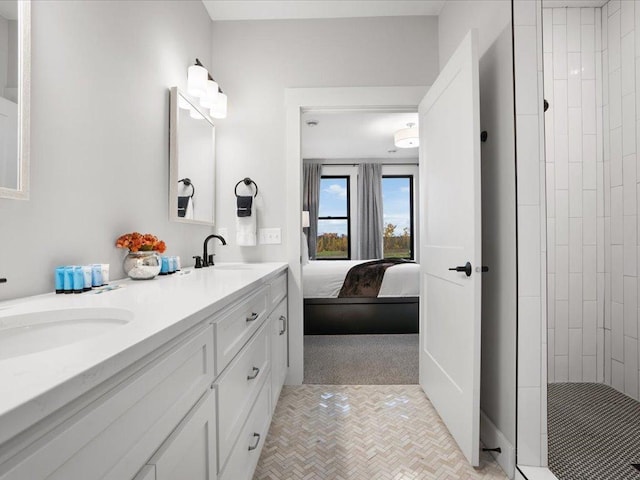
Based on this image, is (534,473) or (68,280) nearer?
(68,280)

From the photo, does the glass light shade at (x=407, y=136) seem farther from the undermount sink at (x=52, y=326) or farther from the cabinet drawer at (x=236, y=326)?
Answer: the undermount sink at (x=52, y=326)

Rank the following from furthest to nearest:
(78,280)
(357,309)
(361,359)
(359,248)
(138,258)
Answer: (359,248) < (357,309) < (361,359) < (138,258) < (78,280)

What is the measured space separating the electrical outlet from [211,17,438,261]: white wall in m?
0.04

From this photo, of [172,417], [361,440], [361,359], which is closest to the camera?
[172,417]

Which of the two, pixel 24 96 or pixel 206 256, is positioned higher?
pixel 24 96

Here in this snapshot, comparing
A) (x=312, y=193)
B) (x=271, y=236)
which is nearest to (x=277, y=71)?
(x=271, y=236)

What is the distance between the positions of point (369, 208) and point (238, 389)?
5.91 metres

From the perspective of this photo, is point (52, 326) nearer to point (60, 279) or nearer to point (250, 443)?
point (60, 279)

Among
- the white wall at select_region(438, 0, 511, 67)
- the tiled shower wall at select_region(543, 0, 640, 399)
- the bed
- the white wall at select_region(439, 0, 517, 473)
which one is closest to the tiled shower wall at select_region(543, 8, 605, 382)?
the tiled shower wall at select_region(543, 0, 640, 399)

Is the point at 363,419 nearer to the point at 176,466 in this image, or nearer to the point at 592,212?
the point at 176,466

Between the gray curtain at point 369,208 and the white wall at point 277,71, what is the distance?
4.32 metres

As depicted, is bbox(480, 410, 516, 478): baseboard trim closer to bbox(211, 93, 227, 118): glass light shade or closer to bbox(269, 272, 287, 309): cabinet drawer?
bbox(269, 272, 287, 309): cabinet drawer

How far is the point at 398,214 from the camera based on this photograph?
702 cm

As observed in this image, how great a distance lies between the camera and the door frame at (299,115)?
2447mm
